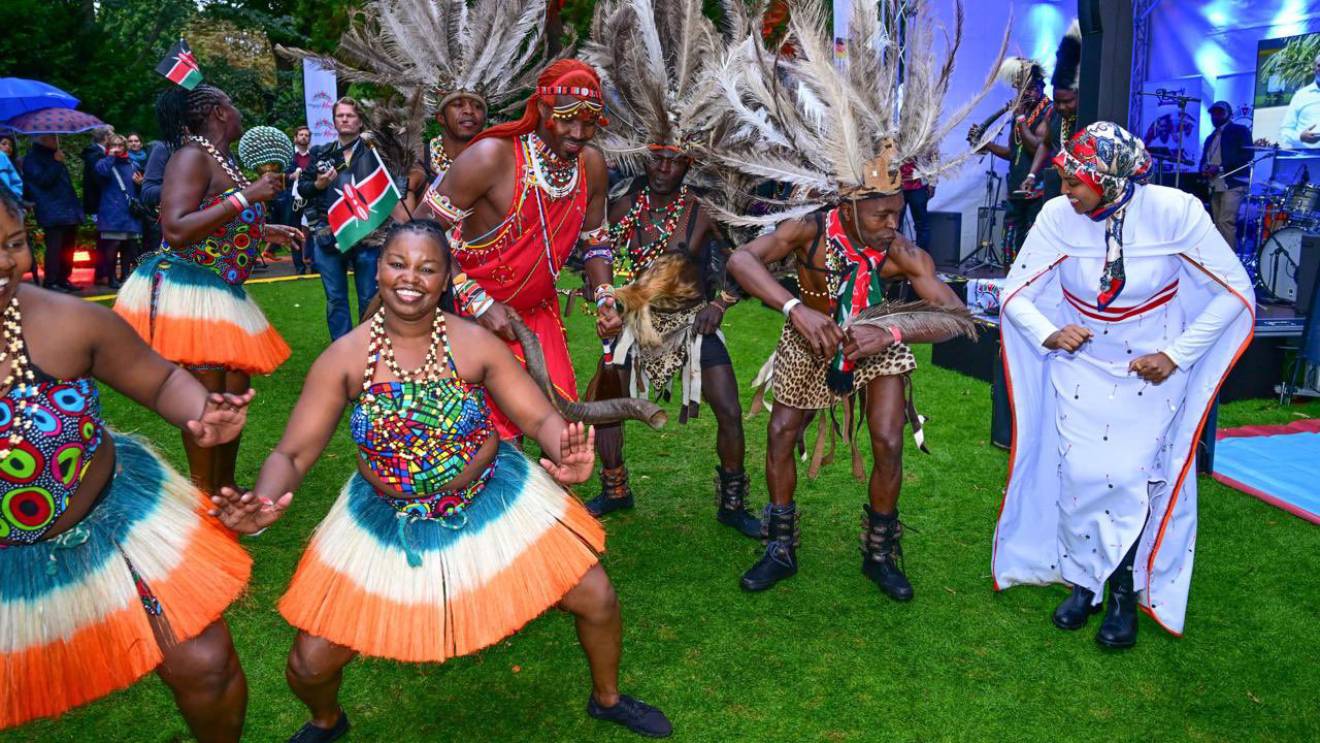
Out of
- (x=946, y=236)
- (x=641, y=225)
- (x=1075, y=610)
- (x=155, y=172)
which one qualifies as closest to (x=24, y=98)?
(x=155, y=172)

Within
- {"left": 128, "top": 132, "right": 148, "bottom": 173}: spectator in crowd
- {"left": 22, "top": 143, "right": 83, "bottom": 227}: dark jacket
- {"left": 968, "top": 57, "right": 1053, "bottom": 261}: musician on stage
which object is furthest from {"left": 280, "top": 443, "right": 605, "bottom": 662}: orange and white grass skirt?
{"left": 128, "top": 132, "right": 148, "bottom": 173}: spectator in crowd

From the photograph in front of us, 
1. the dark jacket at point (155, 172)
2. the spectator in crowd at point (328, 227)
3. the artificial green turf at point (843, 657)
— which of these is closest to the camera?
the artificial green turf at point (843, 657)

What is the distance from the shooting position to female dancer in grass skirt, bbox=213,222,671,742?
2721 millimetres

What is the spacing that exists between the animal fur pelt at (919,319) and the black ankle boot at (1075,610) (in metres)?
1.15

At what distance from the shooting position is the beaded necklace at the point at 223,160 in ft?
14.9

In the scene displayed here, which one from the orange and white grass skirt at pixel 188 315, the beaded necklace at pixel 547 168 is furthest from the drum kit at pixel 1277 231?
the orange and white grass skirt at pixel 188 315

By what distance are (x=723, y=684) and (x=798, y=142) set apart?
2270mm

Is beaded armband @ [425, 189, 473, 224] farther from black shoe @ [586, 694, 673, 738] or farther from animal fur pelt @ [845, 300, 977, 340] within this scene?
black shoe @ [586, 694, 673, 738]

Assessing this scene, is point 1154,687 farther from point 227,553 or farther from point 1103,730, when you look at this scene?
point 227,553

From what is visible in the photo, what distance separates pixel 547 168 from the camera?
Result: 4156 millimetres

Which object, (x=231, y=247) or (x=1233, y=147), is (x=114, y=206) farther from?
(x=1233, y=147)

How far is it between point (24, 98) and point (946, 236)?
12.2 metres

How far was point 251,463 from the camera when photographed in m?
6.09

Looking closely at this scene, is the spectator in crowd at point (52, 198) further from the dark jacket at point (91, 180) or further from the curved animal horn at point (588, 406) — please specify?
the curved animal horn at point (588, 406)
